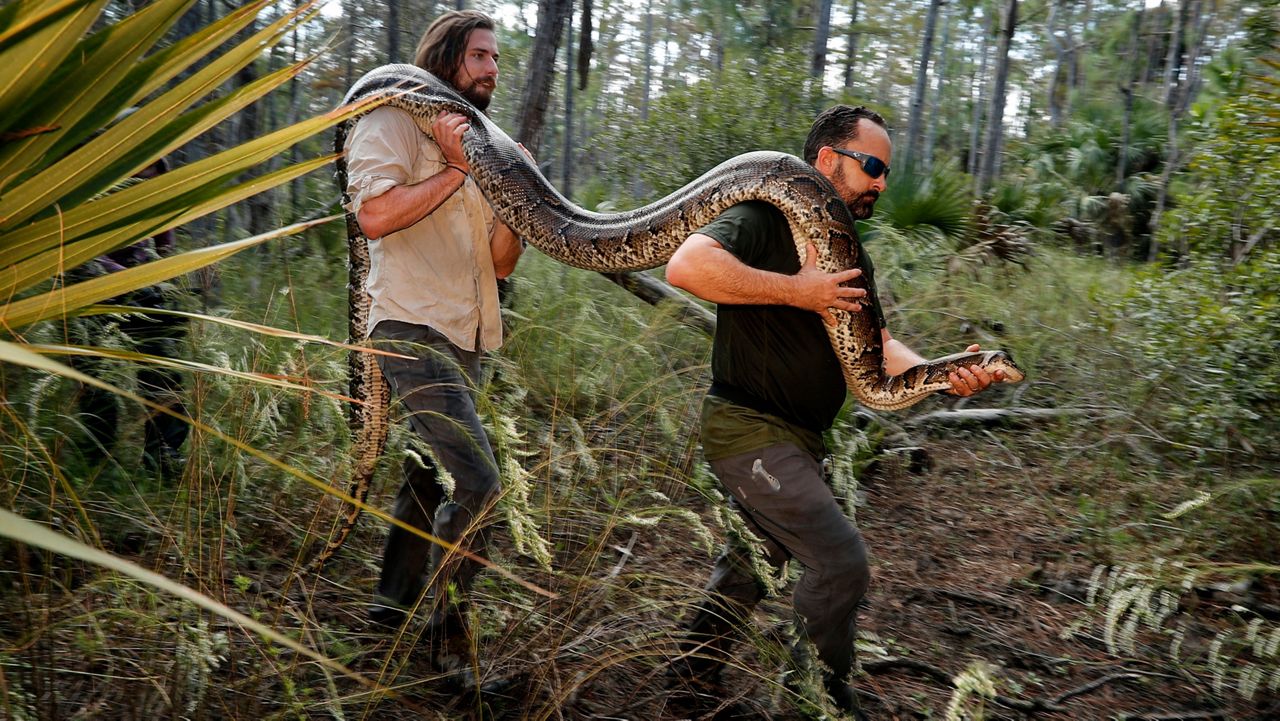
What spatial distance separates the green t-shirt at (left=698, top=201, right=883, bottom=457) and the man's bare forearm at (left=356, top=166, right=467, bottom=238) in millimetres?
1130

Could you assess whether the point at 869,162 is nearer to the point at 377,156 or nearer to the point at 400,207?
the point at 400,207

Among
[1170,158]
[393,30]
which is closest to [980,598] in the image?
[393,30]

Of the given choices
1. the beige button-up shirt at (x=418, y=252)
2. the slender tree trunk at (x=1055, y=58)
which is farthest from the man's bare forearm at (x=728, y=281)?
the slender tree trunk at (x=1055, y=58)

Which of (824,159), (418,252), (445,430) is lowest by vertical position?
(445,430)

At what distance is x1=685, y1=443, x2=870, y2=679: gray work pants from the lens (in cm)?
335

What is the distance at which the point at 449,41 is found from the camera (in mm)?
4082

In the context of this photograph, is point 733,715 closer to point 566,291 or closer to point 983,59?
point 566,291

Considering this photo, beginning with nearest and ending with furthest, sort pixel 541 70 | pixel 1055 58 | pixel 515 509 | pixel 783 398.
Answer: pixel 515 509, pixel 783 398, pixel 541 70, pixel 1055 58

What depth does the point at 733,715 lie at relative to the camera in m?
3.64

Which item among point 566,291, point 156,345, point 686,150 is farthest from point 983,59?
point 156,345

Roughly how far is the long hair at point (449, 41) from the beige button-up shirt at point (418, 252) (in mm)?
364

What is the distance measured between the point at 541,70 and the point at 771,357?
3.88 meters

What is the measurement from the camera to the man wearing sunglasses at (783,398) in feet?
10.9

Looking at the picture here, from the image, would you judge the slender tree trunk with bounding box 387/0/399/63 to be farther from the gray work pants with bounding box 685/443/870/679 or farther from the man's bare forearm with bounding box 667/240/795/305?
the gray work pants with bounding box 685/443/870/679
